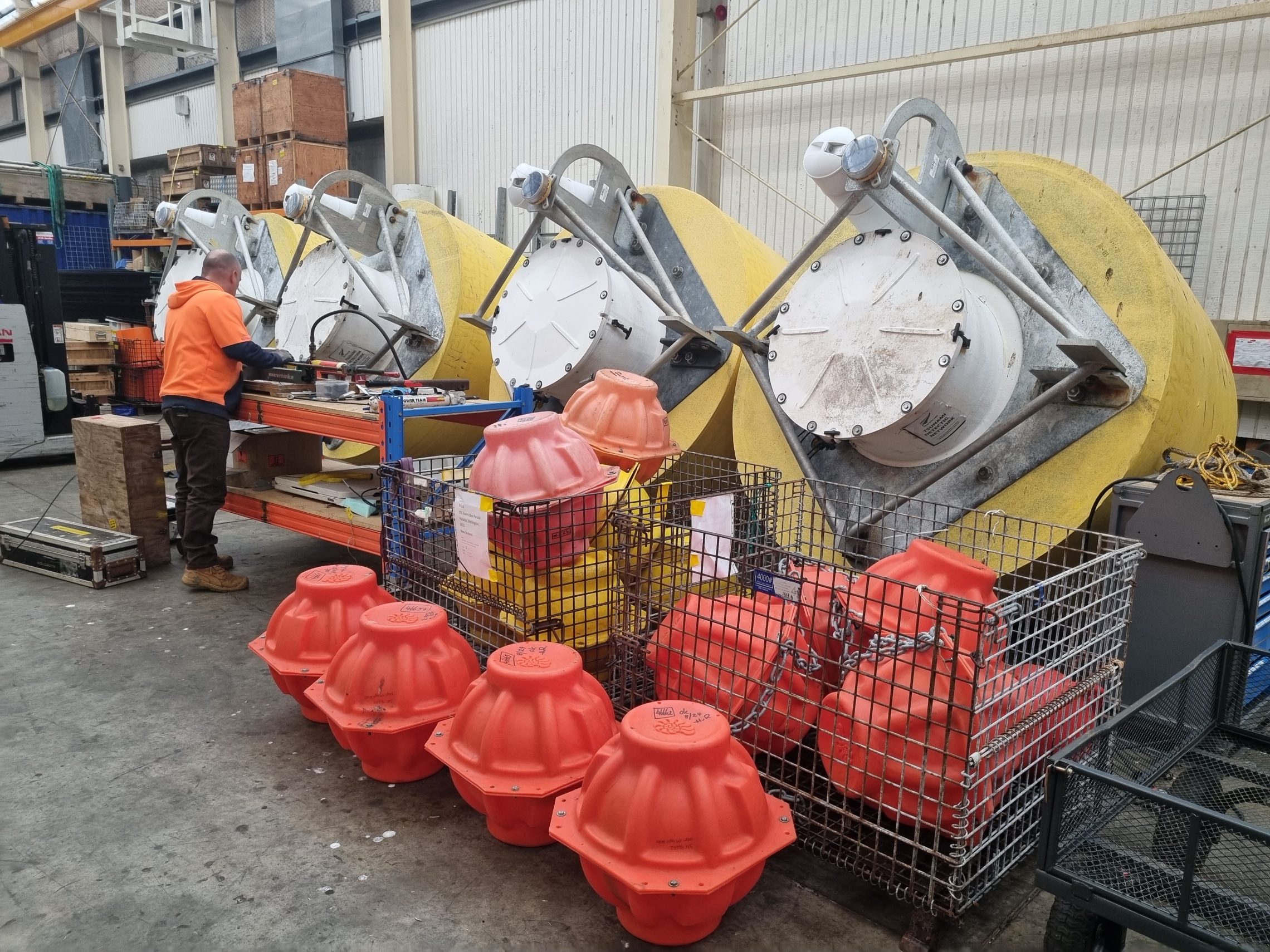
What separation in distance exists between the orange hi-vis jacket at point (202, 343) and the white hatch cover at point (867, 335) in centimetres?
248

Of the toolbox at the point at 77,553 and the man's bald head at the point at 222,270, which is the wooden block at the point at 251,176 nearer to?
the man's bald head at the point at 222,270

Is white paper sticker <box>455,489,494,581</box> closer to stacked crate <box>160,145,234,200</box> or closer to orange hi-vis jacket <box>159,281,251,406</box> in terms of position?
orange hi-vis jacket <box>159,281,251,406</box>

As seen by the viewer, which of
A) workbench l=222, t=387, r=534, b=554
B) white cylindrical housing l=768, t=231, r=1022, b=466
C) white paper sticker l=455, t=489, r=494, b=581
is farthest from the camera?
workbench l=222, t=387, r=534, b=554

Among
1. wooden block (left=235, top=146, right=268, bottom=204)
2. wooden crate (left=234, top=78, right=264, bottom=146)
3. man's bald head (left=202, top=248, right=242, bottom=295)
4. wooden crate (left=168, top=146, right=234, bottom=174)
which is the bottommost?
man's bald head (left=202, top=248, right=242, bottom=295)

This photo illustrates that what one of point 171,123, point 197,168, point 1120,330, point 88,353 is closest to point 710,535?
point 1120,330

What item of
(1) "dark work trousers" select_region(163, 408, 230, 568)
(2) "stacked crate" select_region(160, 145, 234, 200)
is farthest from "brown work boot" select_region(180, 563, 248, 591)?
(2) "stacked crate" select_region(160, 145, 234, 200)

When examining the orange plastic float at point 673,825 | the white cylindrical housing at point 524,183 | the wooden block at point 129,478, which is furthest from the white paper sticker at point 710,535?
the wooden block at point 129,478

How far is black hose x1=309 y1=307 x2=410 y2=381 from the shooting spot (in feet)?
14.6

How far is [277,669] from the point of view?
247 cm

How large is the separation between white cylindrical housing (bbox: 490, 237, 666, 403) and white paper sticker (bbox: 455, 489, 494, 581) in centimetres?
157

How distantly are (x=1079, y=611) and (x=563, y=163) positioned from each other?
3000 millimetres

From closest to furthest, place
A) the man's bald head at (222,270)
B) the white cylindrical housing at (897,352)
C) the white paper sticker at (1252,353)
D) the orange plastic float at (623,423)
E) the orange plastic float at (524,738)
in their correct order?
A: the orange plastic float at (524,738) → the white cylindrical housing at (897,352) → the orange plastic float at (623,423) → the man's bald head at (222,270) → the white paper sticker at (1252,353)

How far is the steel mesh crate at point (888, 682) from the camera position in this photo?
1601mm

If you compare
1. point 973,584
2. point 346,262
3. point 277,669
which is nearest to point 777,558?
point 973,584
